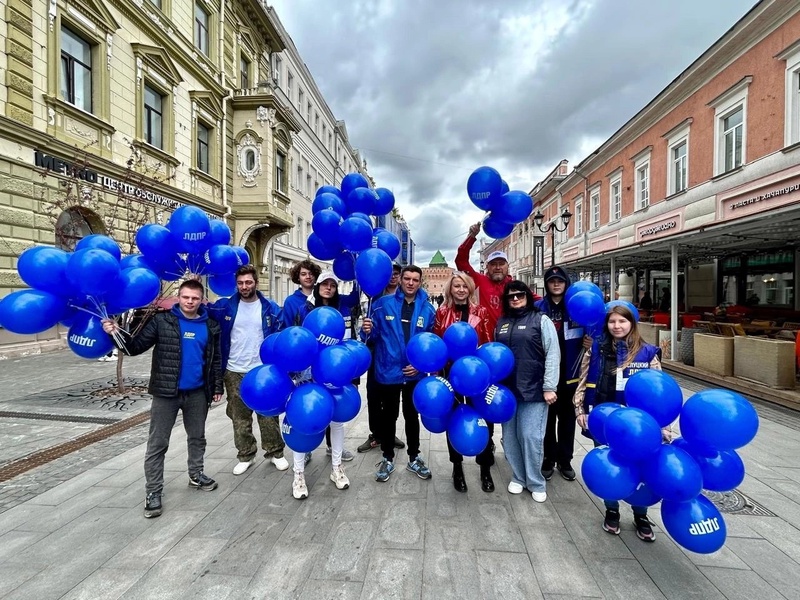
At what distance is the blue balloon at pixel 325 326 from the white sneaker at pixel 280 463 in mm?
1582

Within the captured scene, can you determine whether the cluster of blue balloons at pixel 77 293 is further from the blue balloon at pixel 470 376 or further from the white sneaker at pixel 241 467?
the blue balloon at pixel 470 376

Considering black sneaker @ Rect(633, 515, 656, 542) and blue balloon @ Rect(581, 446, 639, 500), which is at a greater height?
blue balloon @ Rect(581, 446, 639, 500)

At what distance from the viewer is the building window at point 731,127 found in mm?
11703

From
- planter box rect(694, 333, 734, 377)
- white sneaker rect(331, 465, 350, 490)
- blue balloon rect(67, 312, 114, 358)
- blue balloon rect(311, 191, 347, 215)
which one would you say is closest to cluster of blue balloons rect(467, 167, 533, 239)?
blue balloon rect(311, 191, 347, 215)

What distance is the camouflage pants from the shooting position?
12.0 ft

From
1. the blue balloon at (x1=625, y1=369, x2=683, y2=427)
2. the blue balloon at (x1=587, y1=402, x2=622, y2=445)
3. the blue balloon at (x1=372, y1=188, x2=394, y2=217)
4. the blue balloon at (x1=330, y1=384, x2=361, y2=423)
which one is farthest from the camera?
the blue balloon at (x1=372, y1=188, x2=394, y2=217)

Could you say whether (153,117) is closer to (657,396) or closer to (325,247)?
(325,247)

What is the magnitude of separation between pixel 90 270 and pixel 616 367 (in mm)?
3604

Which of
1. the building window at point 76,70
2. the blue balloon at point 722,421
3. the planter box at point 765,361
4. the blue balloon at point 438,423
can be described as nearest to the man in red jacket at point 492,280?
the blue balloon at point 438,423

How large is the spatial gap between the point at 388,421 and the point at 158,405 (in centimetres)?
192

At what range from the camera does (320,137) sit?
29312 mm

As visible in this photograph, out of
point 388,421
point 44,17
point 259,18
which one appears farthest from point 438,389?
point 259,18

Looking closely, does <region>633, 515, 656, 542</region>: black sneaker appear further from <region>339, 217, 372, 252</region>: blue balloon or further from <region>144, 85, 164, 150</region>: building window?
<region>144, 85, 164, 150</region>: building window

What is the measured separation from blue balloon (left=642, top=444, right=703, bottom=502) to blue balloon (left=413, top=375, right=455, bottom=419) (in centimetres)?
130
